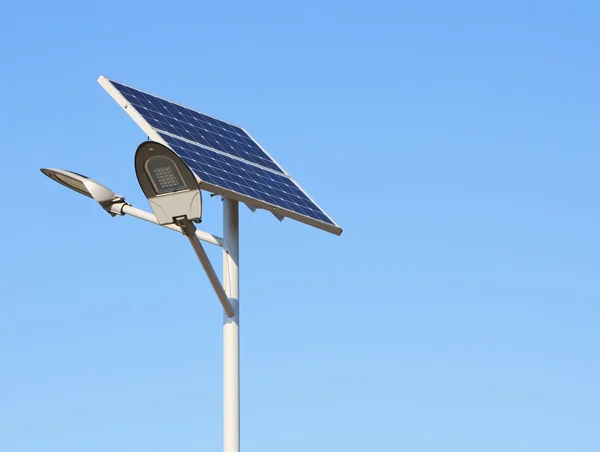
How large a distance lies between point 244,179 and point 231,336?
7.91 ft

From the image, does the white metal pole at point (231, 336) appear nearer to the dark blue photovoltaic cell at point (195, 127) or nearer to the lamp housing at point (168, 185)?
the dark blue photovoltaic cell at point (195, 127)

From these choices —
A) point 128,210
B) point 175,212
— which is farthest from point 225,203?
point 175,212

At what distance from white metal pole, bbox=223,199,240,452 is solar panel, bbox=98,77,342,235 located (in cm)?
41

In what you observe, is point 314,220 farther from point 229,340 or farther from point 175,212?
point 175,212

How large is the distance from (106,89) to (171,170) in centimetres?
424

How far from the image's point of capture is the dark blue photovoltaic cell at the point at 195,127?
619 inches

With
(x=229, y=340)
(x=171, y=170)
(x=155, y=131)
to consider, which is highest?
(x=155, y=131)

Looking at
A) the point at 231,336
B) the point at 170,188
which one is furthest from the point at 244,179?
the point at 170,188

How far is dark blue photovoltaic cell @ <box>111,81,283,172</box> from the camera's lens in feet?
51.6

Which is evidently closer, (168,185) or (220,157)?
(168,185)

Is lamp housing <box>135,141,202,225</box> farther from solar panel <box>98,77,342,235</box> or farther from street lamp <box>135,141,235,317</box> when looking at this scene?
solar panel <box>98,77,342,235</box>

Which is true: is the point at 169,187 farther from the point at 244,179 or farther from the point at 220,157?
the point at 220,157

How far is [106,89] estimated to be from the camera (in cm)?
1580

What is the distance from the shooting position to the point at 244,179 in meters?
15.2
